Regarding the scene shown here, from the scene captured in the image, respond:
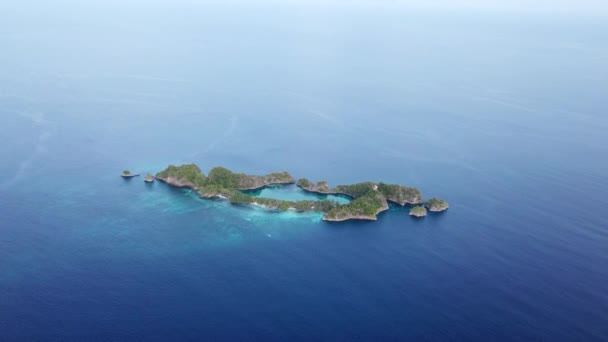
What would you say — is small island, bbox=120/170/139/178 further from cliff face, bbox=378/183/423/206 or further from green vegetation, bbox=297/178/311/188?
cliff face, bbox=378/183/423/206

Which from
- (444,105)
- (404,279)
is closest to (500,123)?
(444,105)

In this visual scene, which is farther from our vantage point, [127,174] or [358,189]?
[127,174]

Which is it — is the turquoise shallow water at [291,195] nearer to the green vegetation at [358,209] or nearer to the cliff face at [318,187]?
the cliff face at [318,187]

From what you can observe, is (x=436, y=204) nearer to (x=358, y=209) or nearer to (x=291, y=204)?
(x=358, y=209)

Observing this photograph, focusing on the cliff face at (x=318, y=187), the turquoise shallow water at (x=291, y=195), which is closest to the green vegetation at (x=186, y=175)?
the turquoise shallow water at (x=291, y=195)

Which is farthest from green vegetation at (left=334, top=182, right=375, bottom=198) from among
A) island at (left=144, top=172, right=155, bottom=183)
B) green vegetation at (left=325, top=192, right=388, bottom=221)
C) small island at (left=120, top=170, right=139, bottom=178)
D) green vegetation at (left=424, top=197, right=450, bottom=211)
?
small island at (left=120, top=170, right=139, bottom=178)

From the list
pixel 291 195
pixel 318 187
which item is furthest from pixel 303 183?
pixel 291 195

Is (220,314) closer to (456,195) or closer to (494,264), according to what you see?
(494,264)
